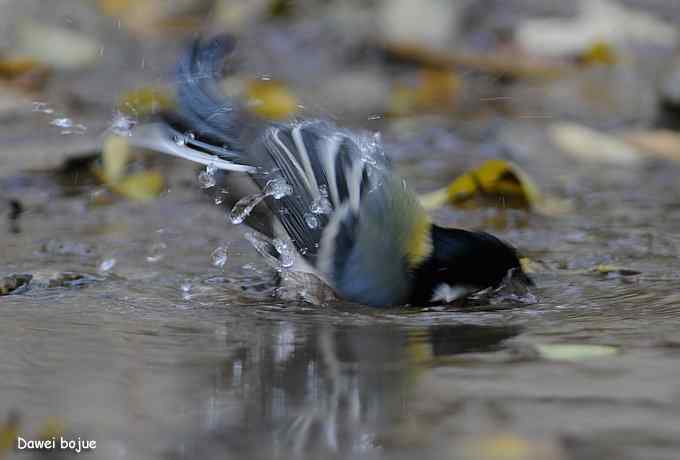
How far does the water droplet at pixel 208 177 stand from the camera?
3101 millimetres

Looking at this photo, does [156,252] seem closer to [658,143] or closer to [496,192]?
[496,192]

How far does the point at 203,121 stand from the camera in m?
3.14

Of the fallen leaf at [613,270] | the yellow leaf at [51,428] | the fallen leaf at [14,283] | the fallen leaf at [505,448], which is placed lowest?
the fallen leaf at [505,448]

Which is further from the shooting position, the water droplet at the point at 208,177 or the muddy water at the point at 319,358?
the water droplet at the point at 208,177

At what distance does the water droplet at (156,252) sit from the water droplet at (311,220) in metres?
0.62

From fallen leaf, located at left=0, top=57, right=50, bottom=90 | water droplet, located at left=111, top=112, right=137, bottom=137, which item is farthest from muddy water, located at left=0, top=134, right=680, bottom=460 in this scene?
fallen leaf, located at left=0, top=57, right=50, bottom=90

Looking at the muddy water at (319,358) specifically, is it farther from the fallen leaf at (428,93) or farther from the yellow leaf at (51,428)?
the fallen leaf at (428,93)

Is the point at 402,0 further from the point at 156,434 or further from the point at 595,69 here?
the point at 156,434

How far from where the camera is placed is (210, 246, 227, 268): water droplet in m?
3.43

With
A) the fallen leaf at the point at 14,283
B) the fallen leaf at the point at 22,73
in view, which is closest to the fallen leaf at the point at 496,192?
the fallen leaf at the point at 14,283

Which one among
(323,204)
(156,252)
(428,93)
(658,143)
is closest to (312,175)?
(323,204)

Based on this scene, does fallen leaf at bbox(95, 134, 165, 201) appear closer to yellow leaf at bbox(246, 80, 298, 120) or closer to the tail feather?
yellow leaf at bbox(246, 80, 298, 120)

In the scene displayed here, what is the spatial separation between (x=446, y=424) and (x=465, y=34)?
5.36 meters

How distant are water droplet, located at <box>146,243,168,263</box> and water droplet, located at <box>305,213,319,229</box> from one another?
0.62 m
